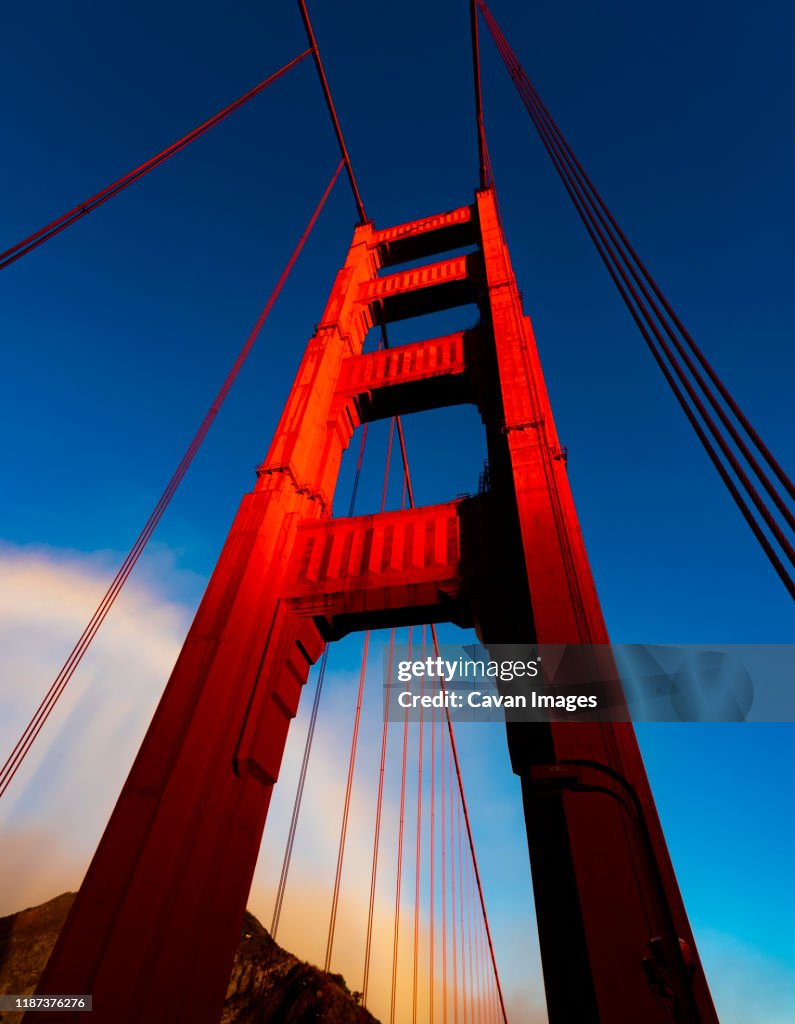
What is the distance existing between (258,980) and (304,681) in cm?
7130

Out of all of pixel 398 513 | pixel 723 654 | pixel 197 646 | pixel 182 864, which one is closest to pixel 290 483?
pixel 398 513

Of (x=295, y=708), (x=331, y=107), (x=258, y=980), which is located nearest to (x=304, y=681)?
(x=295, y=708)

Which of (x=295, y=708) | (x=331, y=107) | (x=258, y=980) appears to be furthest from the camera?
(x=258, y=980)

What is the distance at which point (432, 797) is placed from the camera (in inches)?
890

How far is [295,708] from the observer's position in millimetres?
9695

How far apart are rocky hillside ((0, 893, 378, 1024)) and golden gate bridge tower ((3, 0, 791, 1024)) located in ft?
172

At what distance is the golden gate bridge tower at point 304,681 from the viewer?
494 centimetres

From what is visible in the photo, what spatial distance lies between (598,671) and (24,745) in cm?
1373

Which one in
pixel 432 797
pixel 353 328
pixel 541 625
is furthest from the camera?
pixel 432 797

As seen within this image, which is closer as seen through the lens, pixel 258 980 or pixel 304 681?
pixel 304 681

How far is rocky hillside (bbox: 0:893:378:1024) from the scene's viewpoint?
52.5 m

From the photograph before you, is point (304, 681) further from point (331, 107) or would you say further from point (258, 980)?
point (258, 980)

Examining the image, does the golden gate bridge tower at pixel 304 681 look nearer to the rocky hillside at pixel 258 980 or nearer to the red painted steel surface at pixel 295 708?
the red painted steel surface at pixel 295 708

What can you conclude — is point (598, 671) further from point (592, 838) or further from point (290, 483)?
point (290, 483)
